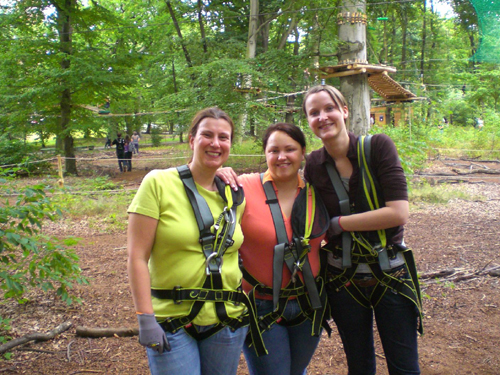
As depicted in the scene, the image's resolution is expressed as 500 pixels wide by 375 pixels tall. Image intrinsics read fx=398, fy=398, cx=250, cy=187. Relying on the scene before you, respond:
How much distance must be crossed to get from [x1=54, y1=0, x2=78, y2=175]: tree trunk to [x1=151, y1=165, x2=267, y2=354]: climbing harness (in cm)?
1271

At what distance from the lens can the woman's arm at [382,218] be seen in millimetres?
1921

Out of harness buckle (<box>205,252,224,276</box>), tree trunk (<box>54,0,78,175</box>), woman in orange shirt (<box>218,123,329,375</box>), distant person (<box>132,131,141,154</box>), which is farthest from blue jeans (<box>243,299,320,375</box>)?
distant person (<box>132,131,141,154</box>)

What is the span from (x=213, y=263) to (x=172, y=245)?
20 centimetres

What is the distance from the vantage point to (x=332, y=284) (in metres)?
2.09

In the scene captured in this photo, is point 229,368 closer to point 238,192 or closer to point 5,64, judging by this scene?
point 238,192

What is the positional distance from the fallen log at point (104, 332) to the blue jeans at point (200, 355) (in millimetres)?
1957

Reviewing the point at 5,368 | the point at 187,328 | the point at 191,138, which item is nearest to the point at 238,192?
the point at 191,138

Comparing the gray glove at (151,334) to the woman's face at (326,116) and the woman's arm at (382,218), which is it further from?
the woman's face at (326,116)

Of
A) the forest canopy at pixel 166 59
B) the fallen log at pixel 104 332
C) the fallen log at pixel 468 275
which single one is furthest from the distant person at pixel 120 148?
the fallen log at pixel 468 275

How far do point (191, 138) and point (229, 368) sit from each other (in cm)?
109

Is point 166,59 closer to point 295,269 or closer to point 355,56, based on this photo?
point 355,56

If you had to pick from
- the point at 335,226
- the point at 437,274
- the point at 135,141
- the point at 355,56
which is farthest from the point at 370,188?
the point at 135,141

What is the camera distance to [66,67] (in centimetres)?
1423

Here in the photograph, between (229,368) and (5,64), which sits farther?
(5,64)
